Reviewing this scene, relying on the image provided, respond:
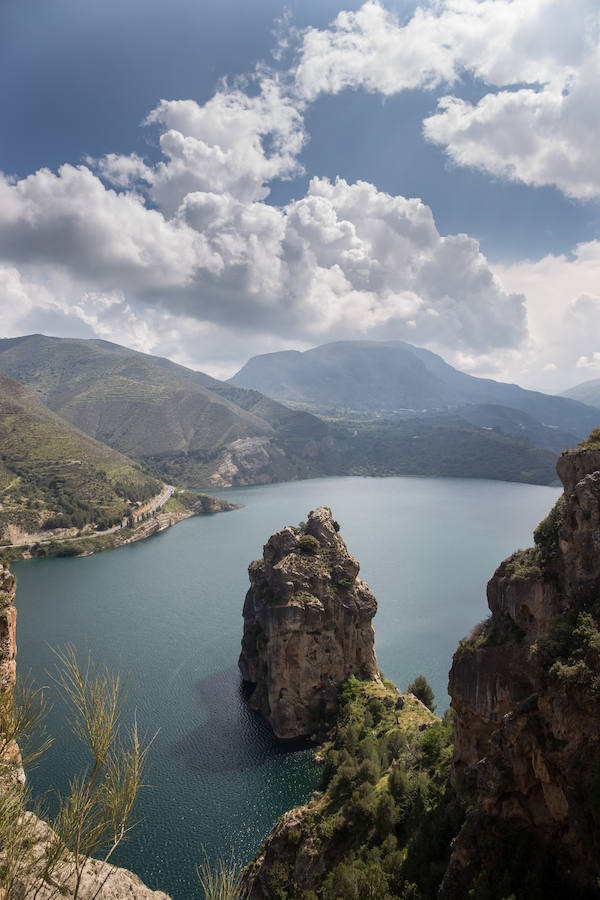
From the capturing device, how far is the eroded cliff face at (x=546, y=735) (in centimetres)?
1302

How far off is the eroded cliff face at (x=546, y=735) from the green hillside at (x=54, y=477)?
101001 millimetres

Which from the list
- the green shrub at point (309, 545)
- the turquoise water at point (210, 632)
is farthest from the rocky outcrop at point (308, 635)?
the turquoise water at point (210, 632)

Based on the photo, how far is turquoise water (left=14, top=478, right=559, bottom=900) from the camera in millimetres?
30578

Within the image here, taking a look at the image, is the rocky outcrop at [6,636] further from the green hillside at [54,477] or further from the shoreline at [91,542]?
the green hillside at [54,477]

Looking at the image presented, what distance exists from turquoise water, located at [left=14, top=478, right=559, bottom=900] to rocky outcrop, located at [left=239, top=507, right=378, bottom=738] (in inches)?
105

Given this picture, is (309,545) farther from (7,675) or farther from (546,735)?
(7,675)

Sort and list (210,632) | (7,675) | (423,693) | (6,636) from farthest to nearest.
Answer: (210,632), (423,693), (6,636), (7,675)

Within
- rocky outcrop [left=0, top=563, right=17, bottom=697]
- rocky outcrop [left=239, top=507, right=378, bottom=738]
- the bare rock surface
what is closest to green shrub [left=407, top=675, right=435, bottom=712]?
rocky outcrop [left=239, top=507, right=378, bottom=738]

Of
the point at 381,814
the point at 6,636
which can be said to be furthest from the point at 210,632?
the point at 6,636

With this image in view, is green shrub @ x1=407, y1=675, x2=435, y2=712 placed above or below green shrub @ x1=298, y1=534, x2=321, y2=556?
below

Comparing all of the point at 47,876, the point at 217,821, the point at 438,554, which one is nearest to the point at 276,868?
the point at 217,821

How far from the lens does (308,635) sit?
1555 inches

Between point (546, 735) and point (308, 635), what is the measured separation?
88.7 feet

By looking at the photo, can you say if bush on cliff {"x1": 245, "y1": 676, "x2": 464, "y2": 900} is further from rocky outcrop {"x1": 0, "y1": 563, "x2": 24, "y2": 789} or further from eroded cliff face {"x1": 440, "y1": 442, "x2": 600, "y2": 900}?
rocky outcrop {"x1": 0, "y1": 563, "x2": 24, "y2": 789}
